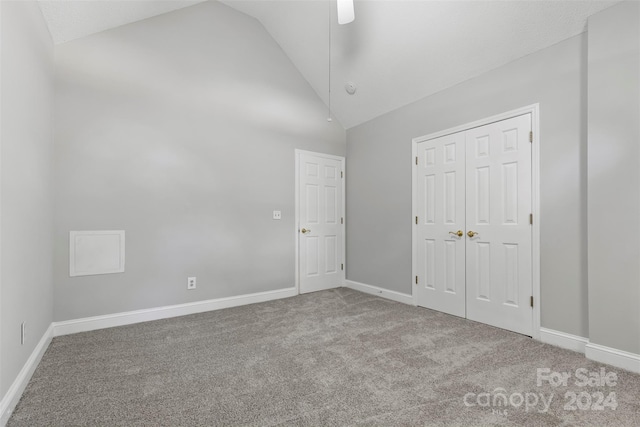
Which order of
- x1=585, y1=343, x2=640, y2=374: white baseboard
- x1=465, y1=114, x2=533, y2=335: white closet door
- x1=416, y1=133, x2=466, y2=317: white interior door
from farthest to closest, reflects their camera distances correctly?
x1=416, y1=133, x2=466, y2=317: white interior door, x1=465, y1=114, x2=533, y2=335: white closet door, x1=585, y1=343, x2=640, y2=374: white baseboard

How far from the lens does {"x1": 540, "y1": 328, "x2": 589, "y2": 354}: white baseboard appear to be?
7.88 ft

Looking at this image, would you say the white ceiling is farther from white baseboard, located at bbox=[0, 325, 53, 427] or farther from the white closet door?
white baseboard, located at bbox=[0, 325, 53, 427]

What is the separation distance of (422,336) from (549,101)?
94.9 inches

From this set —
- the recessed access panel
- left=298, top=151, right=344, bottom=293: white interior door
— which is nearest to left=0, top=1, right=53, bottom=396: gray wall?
the recessed access panel

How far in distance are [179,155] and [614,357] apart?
4.34 m

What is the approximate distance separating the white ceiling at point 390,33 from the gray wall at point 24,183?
2.10 feet

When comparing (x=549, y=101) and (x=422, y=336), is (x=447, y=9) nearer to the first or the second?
(x=549, y=101)

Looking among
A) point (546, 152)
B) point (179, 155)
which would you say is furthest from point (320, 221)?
point (546, 152)

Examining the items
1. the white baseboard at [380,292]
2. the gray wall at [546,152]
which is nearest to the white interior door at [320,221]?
the white baseboard at [380,292]

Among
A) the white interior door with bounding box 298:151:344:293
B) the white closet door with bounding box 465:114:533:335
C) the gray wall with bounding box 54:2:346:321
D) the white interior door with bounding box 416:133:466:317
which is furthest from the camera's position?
the white interior door with bounding box 298:151:344:293

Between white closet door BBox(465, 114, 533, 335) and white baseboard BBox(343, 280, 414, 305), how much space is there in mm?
823

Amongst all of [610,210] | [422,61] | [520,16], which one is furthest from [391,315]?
[520,16]

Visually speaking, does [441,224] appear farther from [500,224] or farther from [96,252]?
[96,252]

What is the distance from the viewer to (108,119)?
303 centimetres
